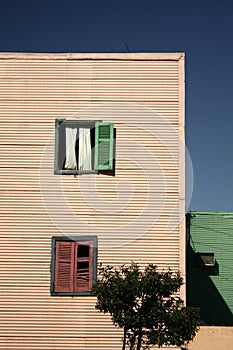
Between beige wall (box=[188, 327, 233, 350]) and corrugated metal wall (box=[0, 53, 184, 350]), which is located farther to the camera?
beige wall (box=[188, 327, 233, 350])

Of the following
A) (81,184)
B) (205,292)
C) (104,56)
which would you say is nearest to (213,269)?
(205,292)

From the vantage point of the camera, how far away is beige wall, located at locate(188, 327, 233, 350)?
19094 millimetres

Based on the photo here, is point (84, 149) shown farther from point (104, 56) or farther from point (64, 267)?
point (64, 267)

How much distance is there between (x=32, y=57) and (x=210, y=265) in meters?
15.5

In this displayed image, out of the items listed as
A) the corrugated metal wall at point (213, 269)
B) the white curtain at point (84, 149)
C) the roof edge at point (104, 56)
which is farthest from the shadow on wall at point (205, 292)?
the roof edge at point (104, 56)

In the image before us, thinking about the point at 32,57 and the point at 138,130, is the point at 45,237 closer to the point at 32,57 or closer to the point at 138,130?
the point at 138,130

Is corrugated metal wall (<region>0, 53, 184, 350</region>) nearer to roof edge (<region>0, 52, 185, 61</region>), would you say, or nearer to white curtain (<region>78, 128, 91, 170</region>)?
roof edge (<region>0, 52, 185, 61</region>)

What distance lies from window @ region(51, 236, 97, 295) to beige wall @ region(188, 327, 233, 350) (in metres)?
3.81

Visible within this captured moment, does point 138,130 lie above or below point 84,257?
above

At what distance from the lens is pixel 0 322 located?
→ 18.1 metres

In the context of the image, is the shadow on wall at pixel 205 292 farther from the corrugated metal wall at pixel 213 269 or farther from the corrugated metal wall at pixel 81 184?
the corrugated metal wall at pixel 81 184

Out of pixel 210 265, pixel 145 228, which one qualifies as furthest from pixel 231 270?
pixel 145 228

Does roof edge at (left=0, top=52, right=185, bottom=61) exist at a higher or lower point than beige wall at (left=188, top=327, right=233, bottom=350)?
higher

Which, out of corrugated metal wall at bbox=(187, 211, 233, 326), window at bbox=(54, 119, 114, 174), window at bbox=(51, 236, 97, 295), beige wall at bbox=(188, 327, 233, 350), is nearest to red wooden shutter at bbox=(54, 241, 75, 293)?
window at bbox=(51, 236, 97, 295)
